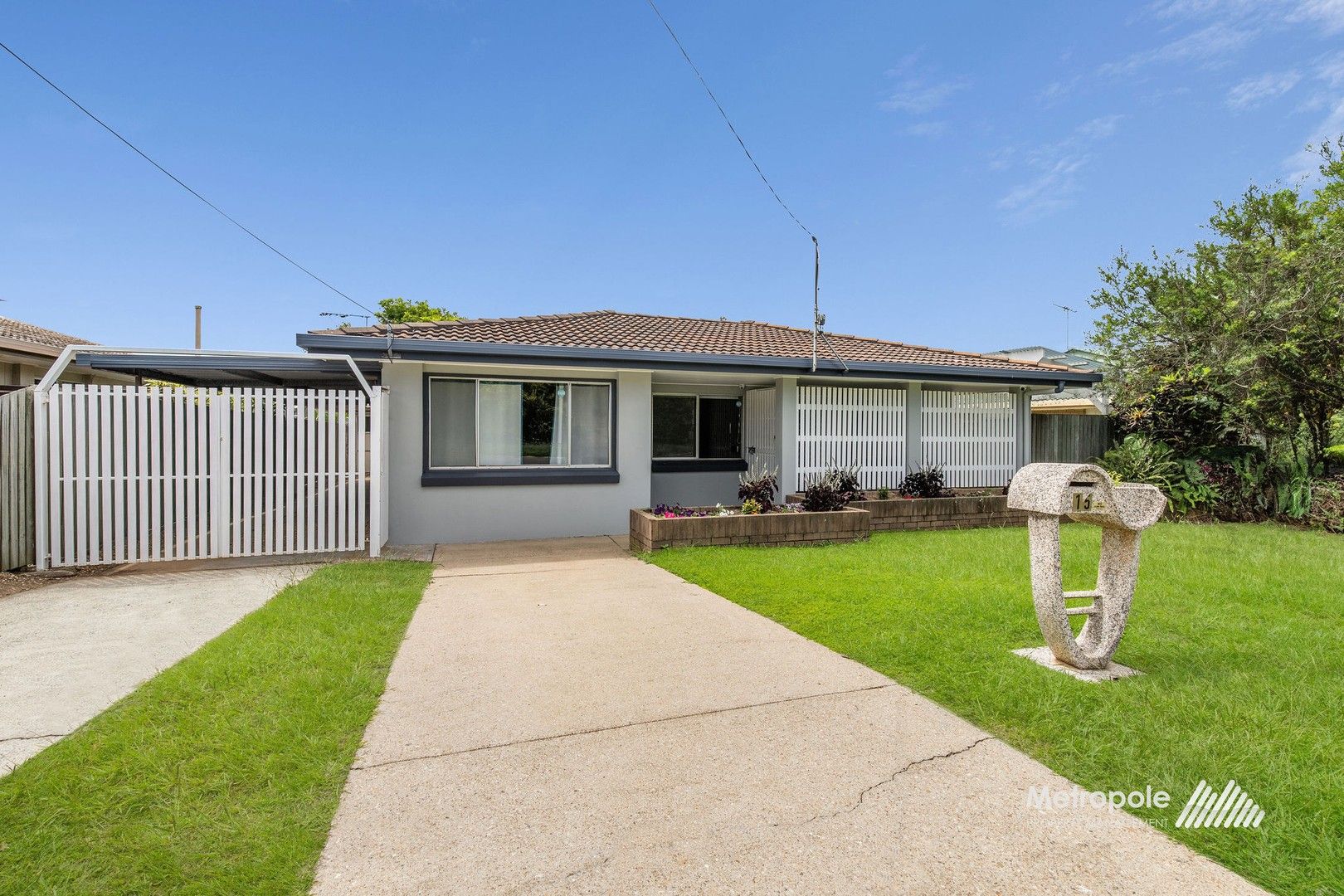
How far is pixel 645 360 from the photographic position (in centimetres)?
956

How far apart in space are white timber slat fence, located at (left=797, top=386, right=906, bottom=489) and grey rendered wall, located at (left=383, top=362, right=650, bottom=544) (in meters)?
2.86

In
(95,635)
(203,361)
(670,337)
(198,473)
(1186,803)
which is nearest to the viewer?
(1186,803)

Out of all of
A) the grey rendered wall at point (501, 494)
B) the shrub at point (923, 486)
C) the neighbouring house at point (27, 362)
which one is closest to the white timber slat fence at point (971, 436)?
the shrub at point (923, 486)

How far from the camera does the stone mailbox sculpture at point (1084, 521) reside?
382 centimetres

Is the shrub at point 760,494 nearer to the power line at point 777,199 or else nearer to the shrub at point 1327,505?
the power line at point 777,199

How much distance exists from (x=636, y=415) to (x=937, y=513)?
5265mm

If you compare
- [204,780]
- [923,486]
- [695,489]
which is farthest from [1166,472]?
[204,780]

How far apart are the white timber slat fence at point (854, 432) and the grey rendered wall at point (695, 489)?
72.1 inches

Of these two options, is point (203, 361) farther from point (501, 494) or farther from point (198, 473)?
point (501, 494)

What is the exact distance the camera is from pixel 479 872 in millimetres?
2182

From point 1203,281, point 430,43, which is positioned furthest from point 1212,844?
point 430,43

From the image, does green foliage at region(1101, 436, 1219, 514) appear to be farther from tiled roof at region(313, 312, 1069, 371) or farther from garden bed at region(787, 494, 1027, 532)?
garden bed at region(787, 494, 1027, 532)

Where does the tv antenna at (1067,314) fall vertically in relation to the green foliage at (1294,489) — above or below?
above

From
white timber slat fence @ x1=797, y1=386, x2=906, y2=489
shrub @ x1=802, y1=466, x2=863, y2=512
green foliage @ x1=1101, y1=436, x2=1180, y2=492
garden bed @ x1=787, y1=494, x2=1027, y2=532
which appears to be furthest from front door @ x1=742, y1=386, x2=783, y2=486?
green foliage @ x1=1101, y1=436, x2=1180, y2=492
